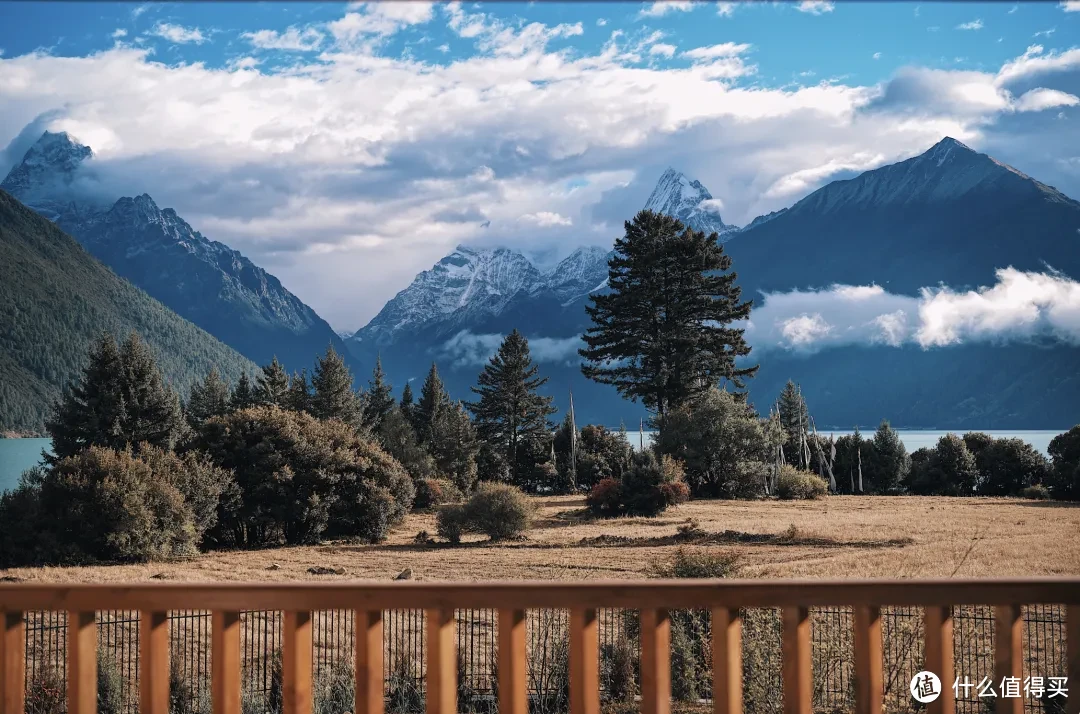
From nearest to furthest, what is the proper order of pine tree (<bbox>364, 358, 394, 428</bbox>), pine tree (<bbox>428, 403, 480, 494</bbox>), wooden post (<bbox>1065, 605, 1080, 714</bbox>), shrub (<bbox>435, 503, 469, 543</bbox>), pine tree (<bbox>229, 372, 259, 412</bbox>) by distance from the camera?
wooden post (<bbox>1065, 605, 1080, 714</bbox>) → shrub (<bbox>435, 503, 469, 543</bbox>) → pine tree (<bbox>428, 403, 480, 494</bbox>) → pine tree (<bbox>229, 372, 259, 412</bbox>) → pine tree (<bbox>364, 358, 394, 428</bbox>)

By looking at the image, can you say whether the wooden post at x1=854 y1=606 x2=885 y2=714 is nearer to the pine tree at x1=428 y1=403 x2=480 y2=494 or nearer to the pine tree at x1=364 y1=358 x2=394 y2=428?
the pine tree at x1=428 y1=403 x2=480 y2=494

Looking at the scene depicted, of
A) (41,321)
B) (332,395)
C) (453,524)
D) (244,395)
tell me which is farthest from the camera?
(41,321)

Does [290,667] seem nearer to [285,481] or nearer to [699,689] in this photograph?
[699,689]

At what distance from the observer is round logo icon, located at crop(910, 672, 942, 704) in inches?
109

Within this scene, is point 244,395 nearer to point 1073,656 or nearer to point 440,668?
point 440,668

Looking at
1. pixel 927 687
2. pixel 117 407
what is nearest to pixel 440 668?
pixel 927 687

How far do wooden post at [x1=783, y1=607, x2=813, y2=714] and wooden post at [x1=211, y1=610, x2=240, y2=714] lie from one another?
178 centimetres

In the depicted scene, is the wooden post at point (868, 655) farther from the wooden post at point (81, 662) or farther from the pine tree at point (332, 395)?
the pine tree at point (332, 395)

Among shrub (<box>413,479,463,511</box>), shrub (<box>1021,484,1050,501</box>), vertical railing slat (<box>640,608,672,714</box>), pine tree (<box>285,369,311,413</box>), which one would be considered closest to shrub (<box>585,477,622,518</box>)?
shrub (<box>413,479,463,511</box>)

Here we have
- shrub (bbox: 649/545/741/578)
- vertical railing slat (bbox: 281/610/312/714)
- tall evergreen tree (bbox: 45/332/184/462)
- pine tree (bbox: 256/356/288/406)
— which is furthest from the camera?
pine tree (bbox: 256/356/288/406)

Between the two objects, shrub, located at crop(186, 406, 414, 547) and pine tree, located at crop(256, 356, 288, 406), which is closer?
shrub, located at crop(186, 406, 414, 547)

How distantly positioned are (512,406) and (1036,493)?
2950 centimetres

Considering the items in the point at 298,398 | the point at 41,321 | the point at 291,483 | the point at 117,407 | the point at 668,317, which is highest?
the point at 41,321

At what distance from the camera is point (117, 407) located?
38469mm
